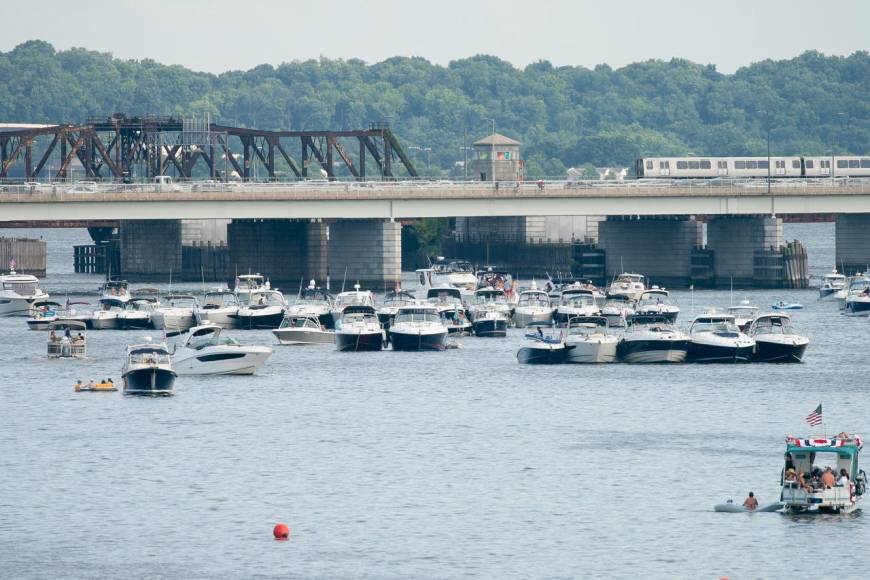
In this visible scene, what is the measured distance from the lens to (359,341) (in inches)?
4843

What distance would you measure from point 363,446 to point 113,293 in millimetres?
73053

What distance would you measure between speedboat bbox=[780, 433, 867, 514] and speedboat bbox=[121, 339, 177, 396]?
4143 cm

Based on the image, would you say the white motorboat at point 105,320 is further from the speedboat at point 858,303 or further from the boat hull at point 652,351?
the speedboat at point 858,303

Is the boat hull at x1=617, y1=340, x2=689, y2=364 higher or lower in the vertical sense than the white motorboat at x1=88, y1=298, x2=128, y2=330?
lower

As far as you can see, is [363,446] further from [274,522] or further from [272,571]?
[272,571]

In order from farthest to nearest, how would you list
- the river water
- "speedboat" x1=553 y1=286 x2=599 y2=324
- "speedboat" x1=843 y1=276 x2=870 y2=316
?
"speedboat" x1=843 y1=276 x2=870 y2=316
"speedboat" x1=553 y1=286 x2=599 y2=324
the river water

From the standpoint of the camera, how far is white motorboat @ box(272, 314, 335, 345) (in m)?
128

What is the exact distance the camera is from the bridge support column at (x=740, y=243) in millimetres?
187250

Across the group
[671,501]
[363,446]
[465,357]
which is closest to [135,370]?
[363,446]

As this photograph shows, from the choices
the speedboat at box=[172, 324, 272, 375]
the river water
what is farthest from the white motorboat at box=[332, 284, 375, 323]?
the speedboat at box=[172, 324, 272, 375]

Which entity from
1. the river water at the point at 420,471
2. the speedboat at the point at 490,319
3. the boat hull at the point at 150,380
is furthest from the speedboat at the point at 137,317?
the boat hull at the point at 150,380

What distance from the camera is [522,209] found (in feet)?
590

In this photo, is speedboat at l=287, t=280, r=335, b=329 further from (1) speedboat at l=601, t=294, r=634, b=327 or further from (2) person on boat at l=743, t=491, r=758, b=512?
(2) person on boat at l=743, t=491, r=758, b=512

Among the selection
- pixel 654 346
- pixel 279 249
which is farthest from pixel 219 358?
pixel 279 249
